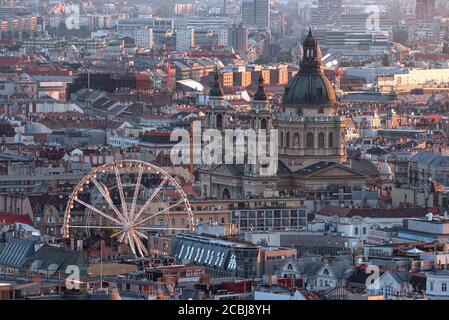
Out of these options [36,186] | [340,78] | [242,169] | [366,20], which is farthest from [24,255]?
[366,20]

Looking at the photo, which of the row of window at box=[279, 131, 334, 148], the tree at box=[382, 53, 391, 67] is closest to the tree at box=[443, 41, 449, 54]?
the tree at box=[382, 53, 391, 67]

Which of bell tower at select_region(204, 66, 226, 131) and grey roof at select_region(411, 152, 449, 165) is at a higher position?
bell tower at select_region(204, 66, 226, 131)

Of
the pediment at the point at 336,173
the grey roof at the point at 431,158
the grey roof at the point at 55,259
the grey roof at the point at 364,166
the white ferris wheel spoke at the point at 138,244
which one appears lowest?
the grey roof at the point at 431,158

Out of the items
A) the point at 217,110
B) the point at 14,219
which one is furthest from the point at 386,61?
the point at 14,219

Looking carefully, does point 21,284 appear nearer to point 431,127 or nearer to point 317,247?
point 317,247

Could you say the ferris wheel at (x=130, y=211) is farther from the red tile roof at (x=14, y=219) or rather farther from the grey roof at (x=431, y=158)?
the grey roof at (x=431, y=158)

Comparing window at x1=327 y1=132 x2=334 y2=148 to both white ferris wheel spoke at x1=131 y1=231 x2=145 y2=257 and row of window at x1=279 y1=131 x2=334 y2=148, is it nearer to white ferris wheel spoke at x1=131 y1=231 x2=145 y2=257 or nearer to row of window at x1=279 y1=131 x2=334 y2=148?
row of window at x1=279 y1=131 x2=334 y2=148

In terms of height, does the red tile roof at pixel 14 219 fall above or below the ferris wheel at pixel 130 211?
below

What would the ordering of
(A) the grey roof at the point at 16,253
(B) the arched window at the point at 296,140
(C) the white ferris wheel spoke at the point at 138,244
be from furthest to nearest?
(B) the arched window at the point at 296,140
(C) the white ferris wheel spoke at the point at 138,244
(A) the grey roof at the point at 16,253

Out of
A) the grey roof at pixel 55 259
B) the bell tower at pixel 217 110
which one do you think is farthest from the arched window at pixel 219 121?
the grey roof at pixel 55 259

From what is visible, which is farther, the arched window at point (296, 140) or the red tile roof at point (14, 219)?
the arched window at point (296, 140)
